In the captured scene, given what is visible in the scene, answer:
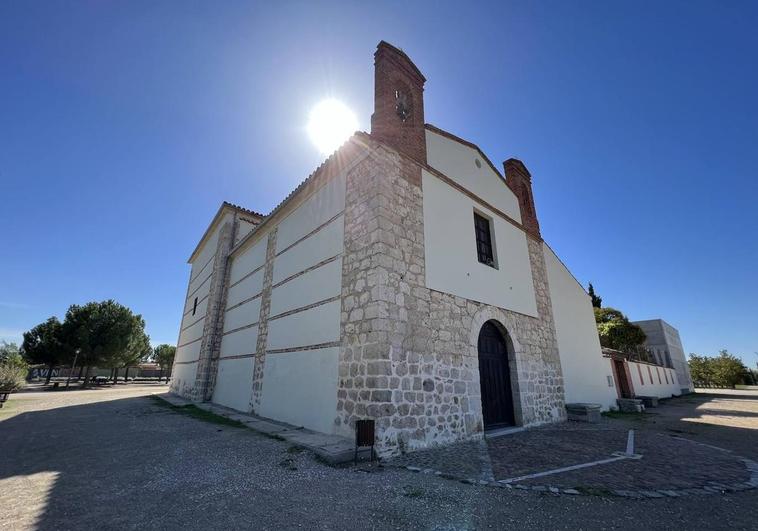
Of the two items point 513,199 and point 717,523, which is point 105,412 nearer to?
point 717,523

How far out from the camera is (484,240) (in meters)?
8.95

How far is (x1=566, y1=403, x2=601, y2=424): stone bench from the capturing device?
357 inches

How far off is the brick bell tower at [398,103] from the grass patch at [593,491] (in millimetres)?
6239

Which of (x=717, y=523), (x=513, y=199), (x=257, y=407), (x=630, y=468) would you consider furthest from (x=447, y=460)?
(x=513, y=199)

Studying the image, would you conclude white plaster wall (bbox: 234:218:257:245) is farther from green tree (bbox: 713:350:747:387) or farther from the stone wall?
green tree (bbox: 713:350:747:387)

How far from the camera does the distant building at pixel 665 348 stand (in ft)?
90.6

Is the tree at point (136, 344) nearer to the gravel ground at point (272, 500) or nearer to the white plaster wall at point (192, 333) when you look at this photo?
the white plaster wall at point (192, 333)

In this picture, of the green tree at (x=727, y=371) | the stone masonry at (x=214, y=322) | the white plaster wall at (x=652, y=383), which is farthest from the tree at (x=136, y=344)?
the green tree at (x=727, y=371)

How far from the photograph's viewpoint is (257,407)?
27.8 feet

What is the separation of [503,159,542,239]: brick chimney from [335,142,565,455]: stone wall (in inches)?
206


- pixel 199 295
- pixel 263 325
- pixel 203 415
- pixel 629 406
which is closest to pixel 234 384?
pixel 203 415

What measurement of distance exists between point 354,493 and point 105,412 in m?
9.61

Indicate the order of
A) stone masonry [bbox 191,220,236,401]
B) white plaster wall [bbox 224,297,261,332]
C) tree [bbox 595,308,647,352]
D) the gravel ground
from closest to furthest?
the gravel ground → white plaster wall [bbox 224,297,261,332] → stone masonry [bbox 191,220,236,401] → tree [bbox 595,308,647,352]

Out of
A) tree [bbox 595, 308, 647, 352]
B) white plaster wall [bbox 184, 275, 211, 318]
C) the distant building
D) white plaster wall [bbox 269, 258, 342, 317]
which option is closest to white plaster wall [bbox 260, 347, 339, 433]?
white plaster wall [bbox 269, 258, 342, 317]
